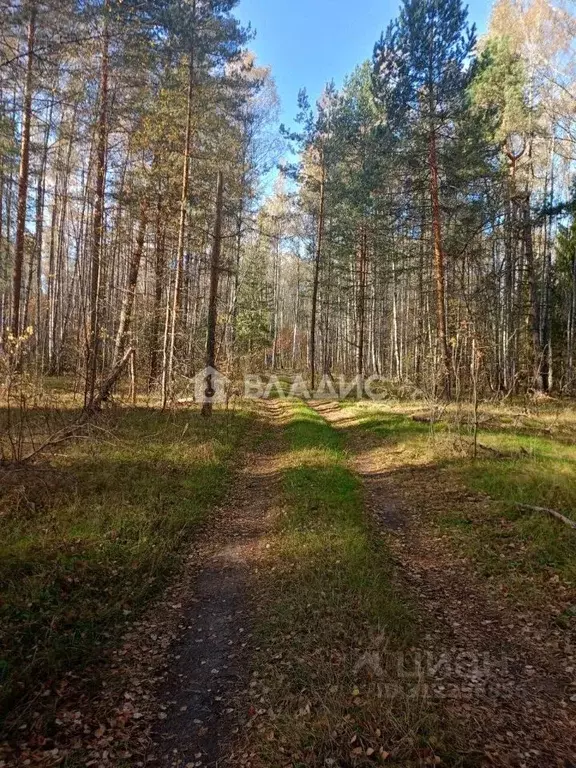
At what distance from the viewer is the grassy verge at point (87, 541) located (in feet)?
12.5

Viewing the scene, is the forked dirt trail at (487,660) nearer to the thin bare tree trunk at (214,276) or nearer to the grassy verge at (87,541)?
the grassy verge at (87,541)

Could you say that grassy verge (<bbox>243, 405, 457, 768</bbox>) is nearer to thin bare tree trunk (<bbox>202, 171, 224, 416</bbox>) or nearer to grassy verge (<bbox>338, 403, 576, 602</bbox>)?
grassy verge (<bbox>338, 403, 576, 602</bbox>)

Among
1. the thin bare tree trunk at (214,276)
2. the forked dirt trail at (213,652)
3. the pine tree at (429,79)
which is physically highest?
the pine tree at (429,79)

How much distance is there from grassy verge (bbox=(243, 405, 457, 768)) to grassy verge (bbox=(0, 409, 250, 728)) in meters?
1.50

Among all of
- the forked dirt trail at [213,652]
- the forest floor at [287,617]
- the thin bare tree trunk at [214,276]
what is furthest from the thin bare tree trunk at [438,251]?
the forked dirt trail at [213,652]

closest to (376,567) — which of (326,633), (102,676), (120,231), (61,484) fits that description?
(326,633)

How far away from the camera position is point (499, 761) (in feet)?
9.19

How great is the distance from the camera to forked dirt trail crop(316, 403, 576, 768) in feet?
9.89

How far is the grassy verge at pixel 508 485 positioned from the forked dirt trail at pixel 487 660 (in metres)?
0.41

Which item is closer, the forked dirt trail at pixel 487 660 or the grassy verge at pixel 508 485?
the forked dirt trail at pixel 487 660

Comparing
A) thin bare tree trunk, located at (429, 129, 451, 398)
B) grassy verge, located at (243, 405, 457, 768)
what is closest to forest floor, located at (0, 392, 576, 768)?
grassy verge, located at (243, 405, 457, 768)

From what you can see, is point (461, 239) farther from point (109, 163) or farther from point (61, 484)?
point (61, 484)

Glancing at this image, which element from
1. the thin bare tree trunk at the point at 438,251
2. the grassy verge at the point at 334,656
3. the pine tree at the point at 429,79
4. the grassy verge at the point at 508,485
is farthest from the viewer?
the thin bare tree trunk at the point at 438,251

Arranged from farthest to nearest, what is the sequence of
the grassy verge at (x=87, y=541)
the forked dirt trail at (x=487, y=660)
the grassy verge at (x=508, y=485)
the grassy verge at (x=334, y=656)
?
the grassy verge at (x=508, y=485)
the grassy verge at (x=87, y=541)
the forked dirt trail at (x=487, y=660)
the grassy verge at (x=334, y=656)
